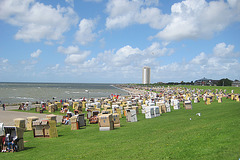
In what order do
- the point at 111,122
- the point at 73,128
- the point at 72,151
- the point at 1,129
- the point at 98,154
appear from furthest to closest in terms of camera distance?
the point at 73,128
the point at 111,122
the point at 1,129
the point at 72,151
the point at 98,154

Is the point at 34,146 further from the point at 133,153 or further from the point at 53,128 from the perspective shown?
the point at 133,153

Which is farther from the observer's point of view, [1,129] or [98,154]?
[1,129]

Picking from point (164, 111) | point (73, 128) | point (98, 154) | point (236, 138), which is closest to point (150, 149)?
point (98, 154)

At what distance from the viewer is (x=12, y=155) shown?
1273cm

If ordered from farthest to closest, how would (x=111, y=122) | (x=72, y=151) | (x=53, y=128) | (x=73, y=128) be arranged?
(x=73, y=128), (x=111, y=122), (x=53, y=128), (x=72, y=151)

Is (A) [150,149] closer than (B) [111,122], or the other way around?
(A) [150,149]

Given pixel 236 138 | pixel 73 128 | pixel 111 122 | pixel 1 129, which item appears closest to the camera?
pixel 236 138

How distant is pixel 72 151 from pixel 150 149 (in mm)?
4287

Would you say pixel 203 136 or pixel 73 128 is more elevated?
pixel 203 136

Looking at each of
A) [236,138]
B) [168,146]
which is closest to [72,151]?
A: [168,146]

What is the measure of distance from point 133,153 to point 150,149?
87cm

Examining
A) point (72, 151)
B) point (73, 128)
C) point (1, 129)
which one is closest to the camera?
point (72, 151)

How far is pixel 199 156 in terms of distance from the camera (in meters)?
8.88

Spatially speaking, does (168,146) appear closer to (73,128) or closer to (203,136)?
(203,136)
